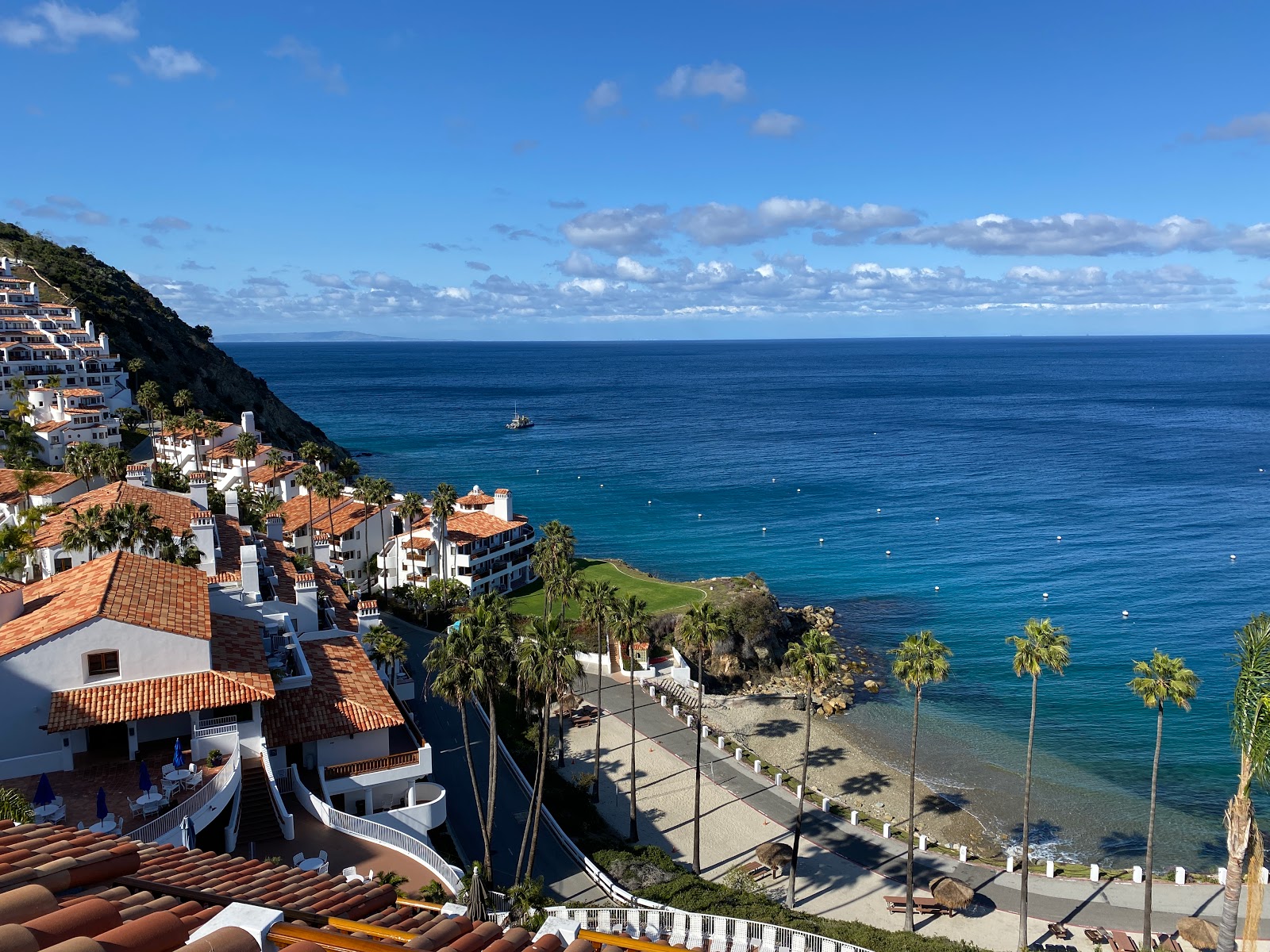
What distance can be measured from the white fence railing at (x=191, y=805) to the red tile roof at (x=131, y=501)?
22.5 meters

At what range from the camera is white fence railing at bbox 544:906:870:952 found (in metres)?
18.0

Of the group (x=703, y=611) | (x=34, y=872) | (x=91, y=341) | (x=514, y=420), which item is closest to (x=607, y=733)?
Result: (x=703, y=611)

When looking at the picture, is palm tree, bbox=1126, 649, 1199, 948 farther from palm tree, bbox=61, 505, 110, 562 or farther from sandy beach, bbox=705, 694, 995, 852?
palm tree, bbox=61, 505, 110, 562

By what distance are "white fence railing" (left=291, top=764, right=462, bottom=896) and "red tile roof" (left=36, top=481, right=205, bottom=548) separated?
23085mm

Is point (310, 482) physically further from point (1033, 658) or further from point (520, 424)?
point (520, 424)

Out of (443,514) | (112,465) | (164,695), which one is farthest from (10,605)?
(443,514)

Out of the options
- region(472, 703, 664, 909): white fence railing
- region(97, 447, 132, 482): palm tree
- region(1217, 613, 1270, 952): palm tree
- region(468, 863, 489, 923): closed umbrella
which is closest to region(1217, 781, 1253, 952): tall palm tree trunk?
region(1217, 613, 1270, 952): palm tree

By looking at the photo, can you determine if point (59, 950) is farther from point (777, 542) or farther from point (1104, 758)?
point (777, 542)

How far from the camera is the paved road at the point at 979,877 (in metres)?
34.5

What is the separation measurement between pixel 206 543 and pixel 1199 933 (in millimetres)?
47348

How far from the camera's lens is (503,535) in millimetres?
75375

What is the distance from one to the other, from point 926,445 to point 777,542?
74749mm

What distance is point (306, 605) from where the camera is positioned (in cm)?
3962

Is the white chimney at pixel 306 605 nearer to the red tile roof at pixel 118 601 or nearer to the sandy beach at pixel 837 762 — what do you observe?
the red tile roof at pixel 118 601
